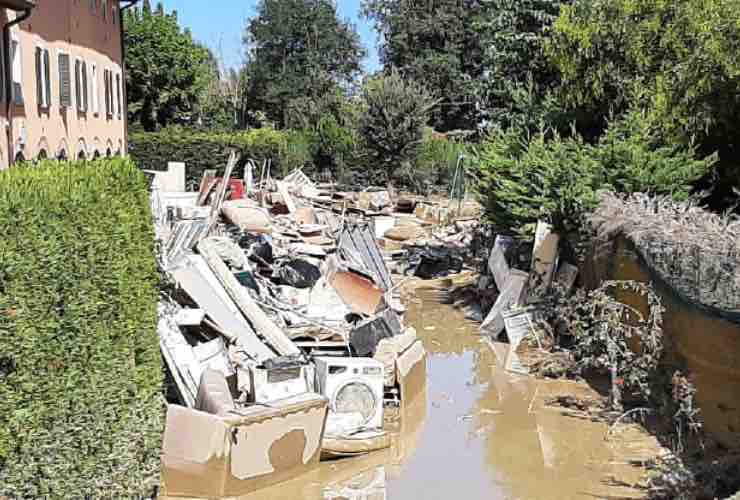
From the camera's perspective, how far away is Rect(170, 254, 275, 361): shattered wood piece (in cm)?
1159

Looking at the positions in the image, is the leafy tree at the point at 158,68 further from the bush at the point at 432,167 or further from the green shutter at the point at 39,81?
the green shutter at the point at 39,81

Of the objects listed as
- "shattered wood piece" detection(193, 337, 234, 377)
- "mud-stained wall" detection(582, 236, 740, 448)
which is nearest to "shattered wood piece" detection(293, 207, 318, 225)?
"shattered wood piece" detection(193, 337, 234, 377)

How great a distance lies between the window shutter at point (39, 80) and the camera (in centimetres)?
1702

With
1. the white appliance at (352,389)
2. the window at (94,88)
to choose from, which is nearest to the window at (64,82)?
the window at (94,88)

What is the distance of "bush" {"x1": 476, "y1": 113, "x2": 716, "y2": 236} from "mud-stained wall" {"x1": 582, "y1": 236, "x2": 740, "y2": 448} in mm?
3666

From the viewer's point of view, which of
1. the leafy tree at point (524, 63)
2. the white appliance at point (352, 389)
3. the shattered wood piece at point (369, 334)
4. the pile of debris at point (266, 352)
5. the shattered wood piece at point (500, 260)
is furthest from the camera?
the leafy tree at point (524, 63)

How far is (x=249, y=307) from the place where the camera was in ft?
40.2

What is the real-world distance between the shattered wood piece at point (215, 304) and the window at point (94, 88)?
41.9 ft

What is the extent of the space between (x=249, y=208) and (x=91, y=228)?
40.2 ft

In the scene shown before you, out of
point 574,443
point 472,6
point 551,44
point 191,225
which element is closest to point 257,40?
point 472,6

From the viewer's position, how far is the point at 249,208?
1897 cm

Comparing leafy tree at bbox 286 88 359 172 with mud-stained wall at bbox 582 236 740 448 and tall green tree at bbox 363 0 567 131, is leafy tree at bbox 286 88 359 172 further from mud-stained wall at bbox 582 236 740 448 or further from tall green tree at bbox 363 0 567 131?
mud-stained wall at bbox 582 236 740 448

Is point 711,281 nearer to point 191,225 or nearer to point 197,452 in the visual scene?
point 197,452

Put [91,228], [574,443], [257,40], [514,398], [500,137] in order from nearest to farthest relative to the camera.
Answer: [91,228]
[574,443]
[514,398]
[500,137]
[257,40]
